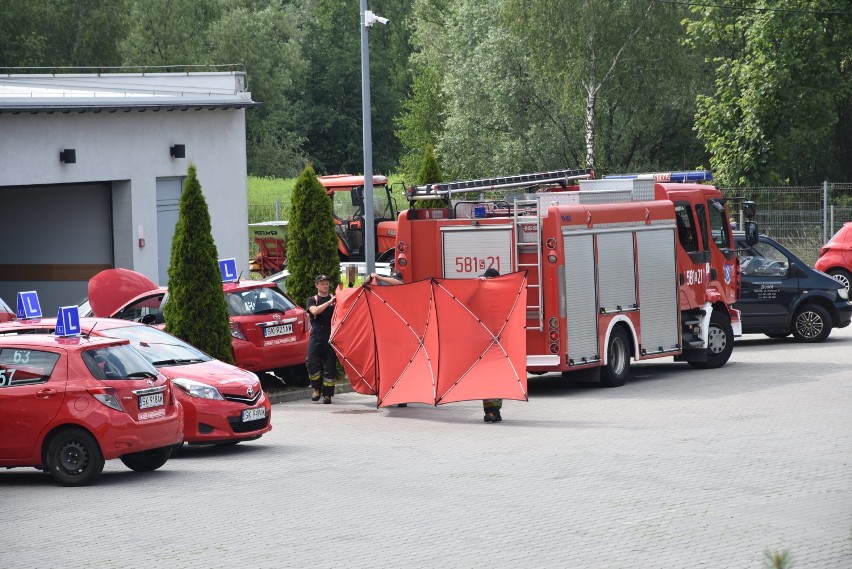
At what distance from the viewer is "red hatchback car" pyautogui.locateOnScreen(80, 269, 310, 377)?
19.6 meters

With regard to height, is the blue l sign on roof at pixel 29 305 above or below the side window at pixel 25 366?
above

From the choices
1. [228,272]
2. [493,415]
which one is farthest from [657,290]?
[228,272]

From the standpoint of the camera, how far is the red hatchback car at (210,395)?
48.4 ft

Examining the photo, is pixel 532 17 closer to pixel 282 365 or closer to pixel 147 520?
pixel 282 365

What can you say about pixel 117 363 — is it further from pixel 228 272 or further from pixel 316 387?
pixel 228 272

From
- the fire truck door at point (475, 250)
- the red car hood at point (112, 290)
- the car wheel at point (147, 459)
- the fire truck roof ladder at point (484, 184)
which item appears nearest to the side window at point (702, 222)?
the fire truck roof ladder at point (484, 184)

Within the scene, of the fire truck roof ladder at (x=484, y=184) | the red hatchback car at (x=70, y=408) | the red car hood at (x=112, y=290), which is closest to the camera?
the red hatchback car at (x=70, y=408)

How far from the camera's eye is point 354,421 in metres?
17.6

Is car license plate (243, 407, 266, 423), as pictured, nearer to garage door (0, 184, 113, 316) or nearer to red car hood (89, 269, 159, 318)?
red car hood (89, 269, 159, 318)

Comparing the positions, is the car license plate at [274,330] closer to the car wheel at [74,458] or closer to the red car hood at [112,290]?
the red car hood at [112,290]

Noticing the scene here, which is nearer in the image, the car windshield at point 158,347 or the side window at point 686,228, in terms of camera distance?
the car windshield at point 158,347

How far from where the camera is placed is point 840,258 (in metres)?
32.5

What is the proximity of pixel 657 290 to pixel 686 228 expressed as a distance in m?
1.57

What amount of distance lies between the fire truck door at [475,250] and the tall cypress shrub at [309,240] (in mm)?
3453
